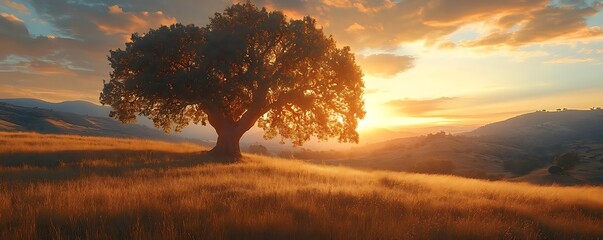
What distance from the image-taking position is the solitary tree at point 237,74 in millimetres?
23625

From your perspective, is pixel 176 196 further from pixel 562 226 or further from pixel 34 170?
pixel 562 226

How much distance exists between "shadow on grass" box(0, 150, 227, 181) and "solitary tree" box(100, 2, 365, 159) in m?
4.56

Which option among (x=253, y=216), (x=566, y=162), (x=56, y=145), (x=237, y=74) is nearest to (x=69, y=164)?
(x=56, y=145)

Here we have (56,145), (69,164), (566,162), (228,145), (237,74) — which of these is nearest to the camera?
(69,164)

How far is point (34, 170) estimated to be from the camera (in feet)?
45.6

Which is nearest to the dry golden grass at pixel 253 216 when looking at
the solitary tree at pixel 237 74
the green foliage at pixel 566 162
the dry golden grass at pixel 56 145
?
the dry golden grass at pixel 56 145

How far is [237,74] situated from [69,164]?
11.9 m

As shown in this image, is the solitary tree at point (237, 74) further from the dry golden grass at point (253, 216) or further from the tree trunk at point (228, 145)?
the dry golden grass at point (253, 216)

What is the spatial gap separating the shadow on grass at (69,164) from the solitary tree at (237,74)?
15.0 ft

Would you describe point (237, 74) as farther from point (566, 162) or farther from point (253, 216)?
point (566, 162)

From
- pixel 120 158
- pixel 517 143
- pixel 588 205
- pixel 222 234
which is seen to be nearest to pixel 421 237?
pixel 222 234

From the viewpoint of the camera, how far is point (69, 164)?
16766 mm

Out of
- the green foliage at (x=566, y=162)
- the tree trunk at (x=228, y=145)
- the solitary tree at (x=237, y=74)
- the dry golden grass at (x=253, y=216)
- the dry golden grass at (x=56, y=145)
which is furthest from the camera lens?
the green foliage at (x=566, y=162)

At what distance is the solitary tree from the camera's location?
23625 millimetres
